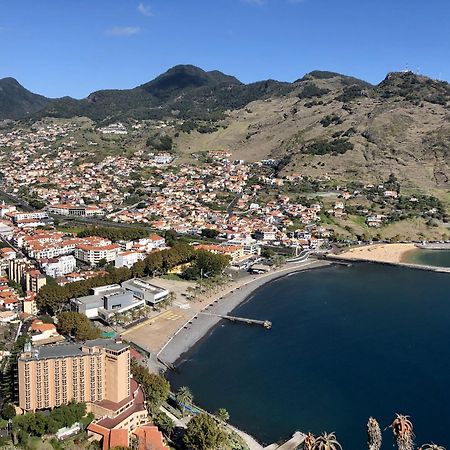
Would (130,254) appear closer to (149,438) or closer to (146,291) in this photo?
(146,291)

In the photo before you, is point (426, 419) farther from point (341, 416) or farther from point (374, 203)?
point (374, 203)

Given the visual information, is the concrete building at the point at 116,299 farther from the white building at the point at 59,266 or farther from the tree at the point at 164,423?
the tree at the point at 164,423

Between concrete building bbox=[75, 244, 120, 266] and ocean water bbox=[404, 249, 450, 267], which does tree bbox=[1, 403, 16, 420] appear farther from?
ocean water bbox=[404, 249, 450, 267]

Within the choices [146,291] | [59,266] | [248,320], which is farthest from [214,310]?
[59,266]

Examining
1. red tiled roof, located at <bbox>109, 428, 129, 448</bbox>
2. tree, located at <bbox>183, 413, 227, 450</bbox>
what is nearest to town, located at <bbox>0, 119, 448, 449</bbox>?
red tiled roof, located at <bbox>109, 428, 129, 448</bbox>

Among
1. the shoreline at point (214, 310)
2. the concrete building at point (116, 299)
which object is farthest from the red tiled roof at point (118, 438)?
the concrete building at point (116, 299)

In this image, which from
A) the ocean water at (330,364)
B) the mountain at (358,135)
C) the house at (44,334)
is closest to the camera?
the ocean water at (330,364)

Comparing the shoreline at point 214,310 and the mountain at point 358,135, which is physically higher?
the mountain at point 358,135
